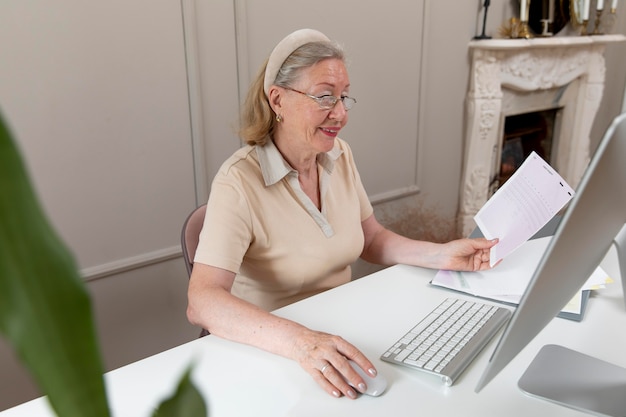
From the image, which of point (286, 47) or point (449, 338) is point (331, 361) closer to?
point (449, 338)

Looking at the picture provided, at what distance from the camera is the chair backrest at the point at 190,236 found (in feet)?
4.89

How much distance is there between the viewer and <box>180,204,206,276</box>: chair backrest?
1.49 meters

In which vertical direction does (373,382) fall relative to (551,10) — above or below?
below

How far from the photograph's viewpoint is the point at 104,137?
1923 millimetres

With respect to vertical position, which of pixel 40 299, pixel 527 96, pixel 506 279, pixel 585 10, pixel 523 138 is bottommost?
pixel 523 138

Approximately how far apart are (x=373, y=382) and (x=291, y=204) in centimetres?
61

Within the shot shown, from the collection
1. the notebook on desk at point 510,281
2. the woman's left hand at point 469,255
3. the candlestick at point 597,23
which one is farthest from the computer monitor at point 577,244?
the candlestick at point 597,23

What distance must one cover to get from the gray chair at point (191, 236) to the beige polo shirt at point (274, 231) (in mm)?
131

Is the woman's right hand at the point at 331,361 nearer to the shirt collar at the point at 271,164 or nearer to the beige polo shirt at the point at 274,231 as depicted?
the beige polo shirt at the point at 274,231

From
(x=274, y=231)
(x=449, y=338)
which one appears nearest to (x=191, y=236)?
(x=274, y=231)

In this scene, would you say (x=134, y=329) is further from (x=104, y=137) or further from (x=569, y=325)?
(x=569, y=325)

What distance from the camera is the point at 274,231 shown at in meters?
1.43

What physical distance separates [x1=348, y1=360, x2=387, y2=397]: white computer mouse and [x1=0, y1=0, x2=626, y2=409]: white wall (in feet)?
3.04

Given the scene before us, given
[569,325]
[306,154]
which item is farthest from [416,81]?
[569,325]
